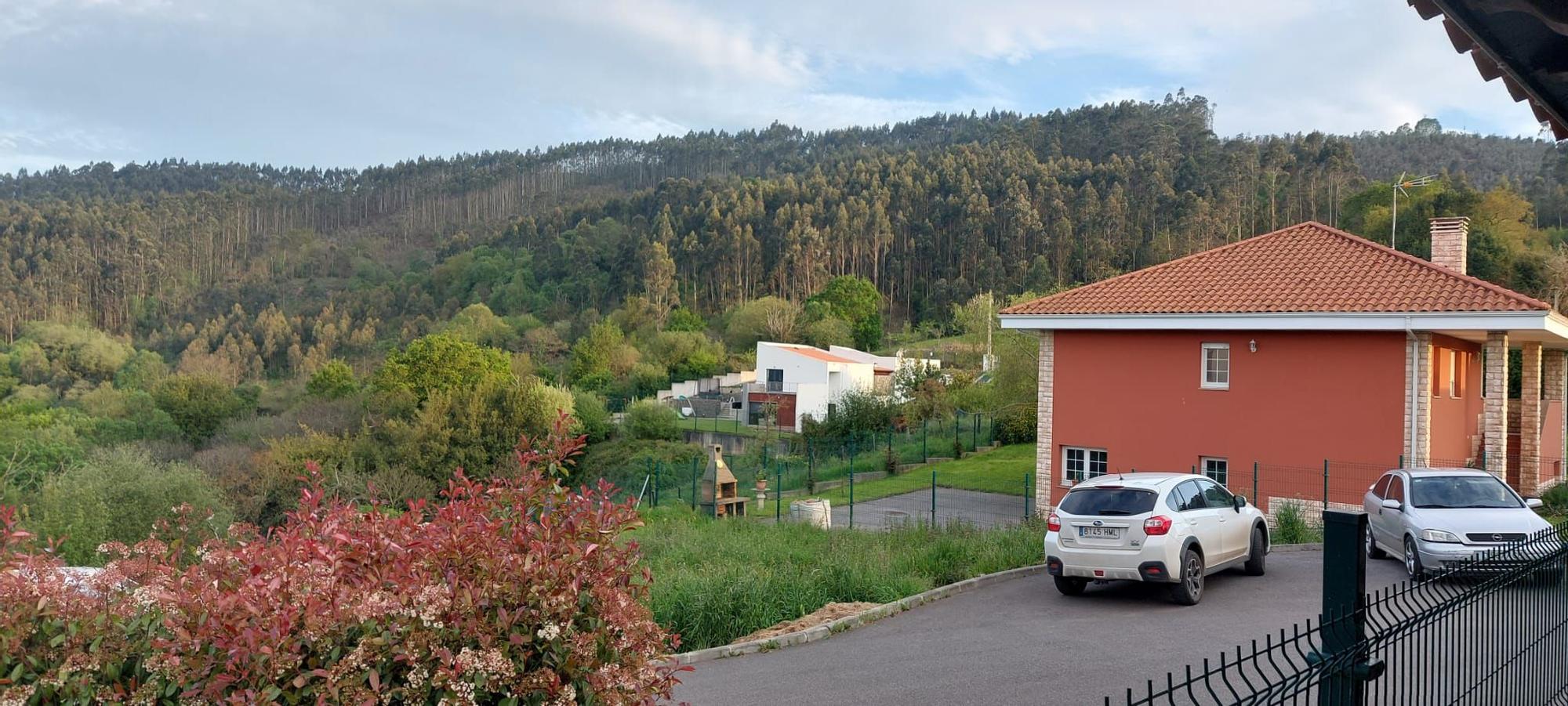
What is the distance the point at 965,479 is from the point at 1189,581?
2108cm

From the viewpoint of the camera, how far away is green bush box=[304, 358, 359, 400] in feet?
212

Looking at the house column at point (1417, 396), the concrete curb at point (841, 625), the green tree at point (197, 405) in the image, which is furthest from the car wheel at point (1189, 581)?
the green tree at point (197, 405)

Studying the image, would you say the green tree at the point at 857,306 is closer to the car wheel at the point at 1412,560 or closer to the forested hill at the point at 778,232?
the forested hill at the point at 778,232

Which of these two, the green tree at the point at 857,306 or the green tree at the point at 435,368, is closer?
the green tree at the point at 435,368

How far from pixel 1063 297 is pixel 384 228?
171781 millimetres

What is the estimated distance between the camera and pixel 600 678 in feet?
13.5

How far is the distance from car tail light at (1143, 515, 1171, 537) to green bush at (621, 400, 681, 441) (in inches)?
1767

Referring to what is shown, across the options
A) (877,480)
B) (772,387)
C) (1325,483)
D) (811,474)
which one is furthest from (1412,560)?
(772,387)

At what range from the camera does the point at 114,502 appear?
31734 millimetres

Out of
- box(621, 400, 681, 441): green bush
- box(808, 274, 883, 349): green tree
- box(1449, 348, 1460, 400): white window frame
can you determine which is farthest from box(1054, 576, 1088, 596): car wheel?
box(808, 274, 883, 349): green tree

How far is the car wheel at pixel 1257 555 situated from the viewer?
15.2 meters

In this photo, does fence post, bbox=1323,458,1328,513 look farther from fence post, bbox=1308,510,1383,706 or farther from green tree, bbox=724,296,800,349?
green tree, bbox=724,296,800,349

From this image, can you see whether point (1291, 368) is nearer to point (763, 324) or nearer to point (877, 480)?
point (877, 480)

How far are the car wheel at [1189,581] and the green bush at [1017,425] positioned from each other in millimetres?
29480
